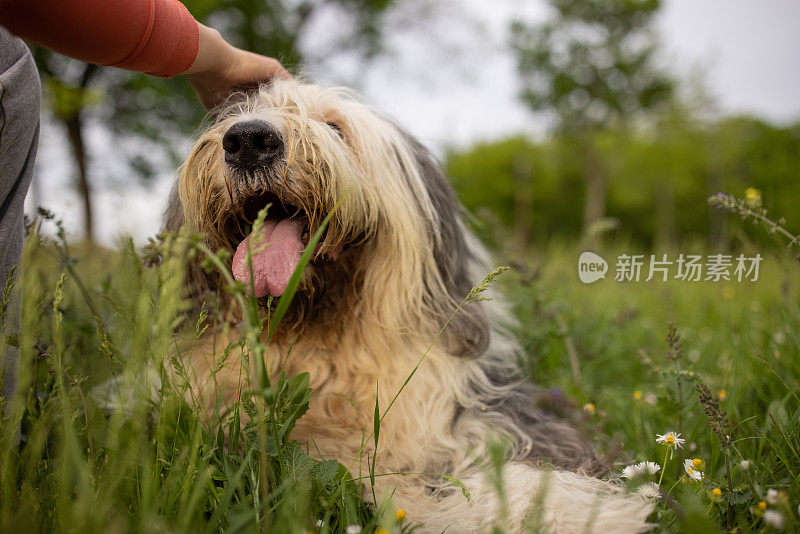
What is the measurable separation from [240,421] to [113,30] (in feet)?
4.26

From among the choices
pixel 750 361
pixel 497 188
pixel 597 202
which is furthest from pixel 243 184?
pixel 497 188

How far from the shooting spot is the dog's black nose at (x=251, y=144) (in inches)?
70.5

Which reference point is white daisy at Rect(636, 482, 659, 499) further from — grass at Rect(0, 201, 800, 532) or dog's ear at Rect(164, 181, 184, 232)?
dog's ear at Rect(164, 181, 184, 232)

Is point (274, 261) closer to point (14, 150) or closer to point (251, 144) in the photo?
point (251, 144)

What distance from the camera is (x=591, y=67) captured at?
1764cm

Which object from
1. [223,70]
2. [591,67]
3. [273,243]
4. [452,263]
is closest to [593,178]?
[591,67]

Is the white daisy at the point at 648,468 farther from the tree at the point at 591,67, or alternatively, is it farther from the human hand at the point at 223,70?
the tree at the point at 591,67

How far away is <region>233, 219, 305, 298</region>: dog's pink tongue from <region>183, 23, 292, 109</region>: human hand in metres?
0.72

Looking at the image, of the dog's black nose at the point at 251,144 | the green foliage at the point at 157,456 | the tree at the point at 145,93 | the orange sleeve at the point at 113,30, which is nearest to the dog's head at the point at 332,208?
the dog's black nose at the point at 251,144

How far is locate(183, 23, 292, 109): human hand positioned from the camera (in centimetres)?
202

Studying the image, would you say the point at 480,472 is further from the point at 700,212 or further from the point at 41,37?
the point at 700,212

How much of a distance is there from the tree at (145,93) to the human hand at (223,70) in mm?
7953

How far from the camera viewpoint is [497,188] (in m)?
29.5

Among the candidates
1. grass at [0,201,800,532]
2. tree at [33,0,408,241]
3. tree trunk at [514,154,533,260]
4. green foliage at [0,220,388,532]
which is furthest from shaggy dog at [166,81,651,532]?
tree trunk at [514,154,533,260]
